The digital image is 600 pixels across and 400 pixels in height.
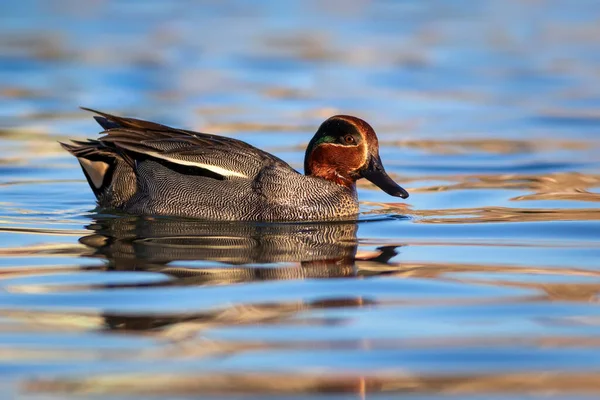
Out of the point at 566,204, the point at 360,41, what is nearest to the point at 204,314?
the point at 566,204

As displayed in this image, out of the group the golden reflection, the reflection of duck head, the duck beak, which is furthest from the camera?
the duck beak

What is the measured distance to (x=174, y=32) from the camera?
22531 mm

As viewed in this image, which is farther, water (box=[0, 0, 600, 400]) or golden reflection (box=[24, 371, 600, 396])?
water (box=[0, 0, 600, 400])

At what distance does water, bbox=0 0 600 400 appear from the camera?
491 cm

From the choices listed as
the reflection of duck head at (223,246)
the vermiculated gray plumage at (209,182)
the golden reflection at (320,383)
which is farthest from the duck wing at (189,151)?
the golden reflection at (320,383)

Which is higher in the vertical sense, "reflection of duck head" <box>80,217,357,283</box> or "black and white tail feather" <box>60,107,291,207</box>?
"black and white tail feather" <box>60,107,291,207</box>

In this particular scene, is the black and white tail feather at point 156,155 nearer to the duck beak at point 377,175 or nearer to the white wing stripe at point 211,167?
the white wing stripe at point 211,167

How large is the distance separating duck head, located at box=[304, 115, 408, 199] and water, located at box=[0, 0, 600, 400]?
34cm

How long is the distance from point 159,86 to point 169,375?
12.8 metres

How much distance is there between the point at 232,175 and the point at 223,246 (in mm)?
1128

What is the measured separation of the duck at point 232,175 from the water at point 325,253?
20 cm

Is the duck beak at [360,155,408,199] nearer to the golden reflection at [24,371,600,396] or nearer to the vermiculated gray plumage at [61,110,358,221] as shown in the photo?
the vermiculated gray plumage at [61,110,358,221]

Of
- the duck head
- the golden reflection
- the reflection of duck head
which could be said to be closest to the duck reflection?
the reflection of duck head

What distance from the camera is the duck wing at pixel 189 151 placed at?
28.4 ft
